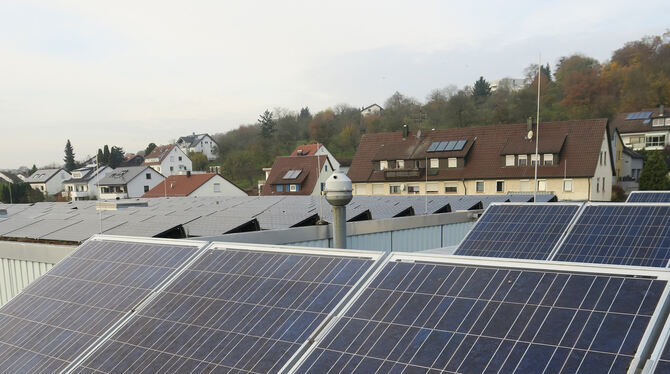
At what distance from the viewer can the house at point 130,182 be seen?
71750mm

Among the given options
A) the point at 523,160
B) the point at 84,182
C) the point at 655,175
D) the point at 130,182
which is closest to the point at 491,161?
the point at 523,160

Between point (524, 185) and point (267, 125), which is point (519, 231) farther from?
point (267, 125)

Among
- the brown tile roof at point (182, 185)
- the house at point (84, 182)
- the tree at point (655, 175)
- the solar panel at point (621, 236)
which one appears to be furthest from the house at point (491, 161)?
the house at point (84, 182)

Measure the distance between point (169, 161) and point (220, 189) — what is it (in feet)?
142

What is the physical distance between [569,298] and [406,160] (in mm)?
46461

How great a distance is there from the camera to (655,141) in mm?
72000

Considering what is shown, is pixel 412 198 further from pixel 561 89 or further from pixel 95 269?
pixel 561 89

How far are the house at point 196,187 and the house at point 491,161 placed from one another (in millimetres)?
20037

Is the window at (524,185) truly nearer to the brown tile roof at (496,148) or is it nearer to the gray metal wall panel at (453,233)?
the brown tile roof at (496,148)

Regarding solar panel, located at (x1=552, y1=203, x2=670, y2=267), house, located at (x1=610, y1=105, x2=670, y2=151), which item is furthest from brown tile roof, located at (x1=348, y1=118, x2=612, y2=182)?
house, located at (x1=610, y1=105, x2=670, y2=151)

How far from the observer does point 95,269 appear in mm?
7148

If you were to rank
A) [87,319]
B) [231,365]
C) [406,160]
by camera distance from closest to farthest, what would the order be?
[231,365] < [87,319] < [406,160]

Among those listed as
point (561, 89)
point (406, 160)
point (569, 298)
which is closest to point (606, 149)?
point (406, 160)

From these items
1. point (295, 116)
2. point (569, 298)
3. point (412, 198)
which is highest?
point (295, 116)
